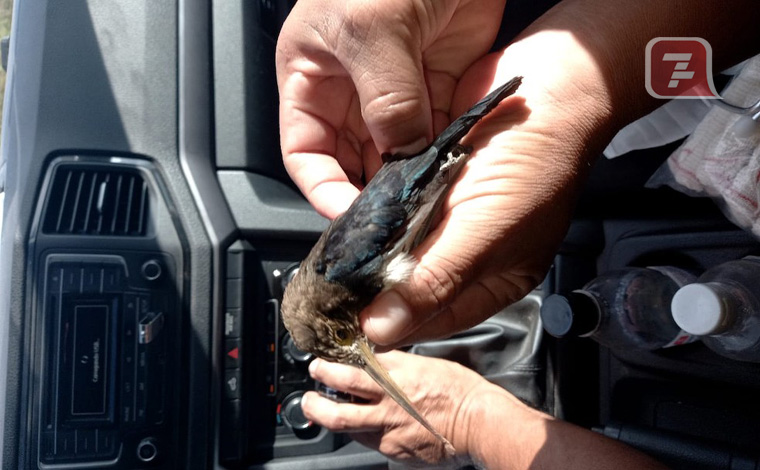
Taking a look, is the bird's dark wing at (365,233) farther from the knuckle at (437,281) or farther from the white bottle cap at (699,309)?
the white bottle cap at (699,309)

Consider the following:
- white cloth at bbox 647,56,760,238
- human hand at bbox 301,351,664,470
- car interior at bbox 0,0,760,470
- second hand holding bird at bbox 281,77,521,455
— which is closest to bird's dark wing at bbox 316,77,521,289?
second hand holding bird at bbox 281,77,521,455

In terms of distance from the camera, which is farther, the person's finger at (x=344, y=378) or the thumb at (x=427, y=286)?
the person's finger at (x=344, y=378)

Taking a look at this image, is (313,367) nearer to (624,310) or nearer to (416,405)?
(416,405)

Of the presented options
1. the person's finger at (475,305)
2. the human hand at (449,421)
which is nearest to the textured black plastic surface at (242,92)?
the human hand at (449,421)

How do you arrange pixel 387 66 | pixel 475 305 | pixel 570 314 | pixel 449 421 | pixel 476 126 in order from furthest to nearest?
pixel 449 421 → pixel 570 314 → pixel 475 305 → pixel 476 126 → pixel 387 66

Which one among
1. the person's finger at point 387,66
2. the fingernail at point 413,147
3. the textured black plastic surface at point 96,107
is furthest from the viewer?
the textured black plastic surface at point 96,107

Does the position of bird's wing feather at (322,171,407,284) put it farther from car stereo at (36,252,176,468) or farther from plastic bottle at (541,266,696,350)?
car stereo at (36,252,176,468)

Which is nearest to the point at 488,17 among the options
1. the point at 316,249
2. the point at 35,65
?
the point at 316,249

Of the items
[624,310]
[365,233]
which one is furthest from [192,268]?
[624,310]
